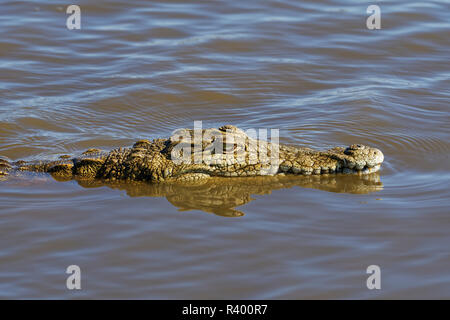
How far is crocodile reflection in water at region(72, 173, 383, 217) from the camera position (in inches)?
253

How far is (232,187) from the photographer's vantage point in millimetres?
6633

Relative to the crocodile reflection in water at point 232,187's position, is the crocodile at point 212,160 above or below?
above

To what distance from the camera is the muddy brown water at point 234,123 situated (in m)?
5.23

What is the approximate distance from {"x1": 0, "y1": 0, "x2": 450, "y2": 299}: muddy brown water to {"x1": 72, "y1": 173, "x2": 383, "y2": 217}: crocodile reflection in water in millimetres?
23

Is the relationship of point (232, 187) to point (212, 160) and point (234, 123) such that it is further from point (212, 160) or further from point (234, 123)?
point (234, 123)

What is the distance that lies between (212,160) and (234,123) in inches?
88.9

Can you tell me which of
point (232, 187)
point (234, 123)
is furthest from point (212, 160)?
point (234, 123)

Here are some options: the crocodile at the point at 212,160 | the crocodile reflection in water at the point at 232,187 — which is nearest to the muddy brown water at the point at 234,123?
the crocodile reflection in water at the point at 232,187

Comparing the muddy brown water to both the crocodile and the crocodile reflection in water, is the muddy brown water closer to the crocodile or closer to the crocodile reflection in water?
the crocodile reflection in water

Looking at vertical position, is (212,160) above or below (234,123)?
below

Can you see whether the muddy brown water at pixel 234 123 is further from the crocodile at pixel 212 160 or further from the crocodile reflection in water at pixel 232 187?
the crocodile at pixel 212 160

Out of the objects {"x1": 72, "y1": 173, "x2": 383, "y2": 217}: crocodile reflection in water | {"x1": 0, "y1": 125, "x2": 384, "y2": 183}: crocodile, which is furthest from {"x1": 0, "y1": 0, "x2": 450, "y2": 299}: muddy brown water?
{"x1": 0, "y1": 125, "x2": 384, "y2": 183}: crocodile

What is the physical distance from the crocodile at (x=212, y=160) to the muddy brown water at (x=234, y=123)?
0.51ft

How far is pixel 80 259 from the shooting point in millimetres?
5402
